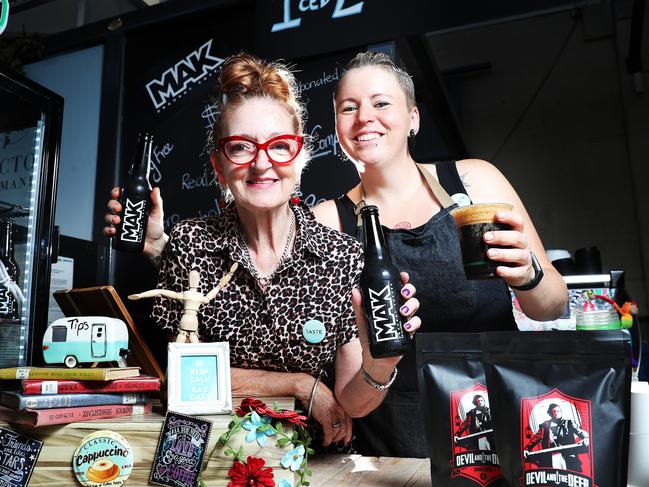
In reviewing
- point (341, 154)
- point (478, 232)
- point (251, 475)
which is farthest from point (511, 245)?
point (341, 154)

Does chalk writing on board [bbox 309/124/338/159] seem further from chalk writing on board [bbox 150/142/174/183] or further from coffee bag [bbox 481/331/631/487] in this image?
coffee bag [bbox 481/331/631/487]

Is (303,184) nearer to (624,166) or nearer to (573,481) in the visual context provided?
(573,481)

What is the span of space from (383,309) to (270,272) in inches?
18.8

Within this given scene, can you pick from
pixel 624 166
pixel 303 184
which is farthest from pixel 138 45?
pixel 624 166

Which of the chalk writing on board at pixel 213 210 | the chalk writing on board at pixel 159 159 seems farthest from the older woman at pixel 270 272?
the chalk writing on board at pixel 159 159

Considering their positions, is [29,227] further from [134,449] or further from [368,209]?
[368,209]

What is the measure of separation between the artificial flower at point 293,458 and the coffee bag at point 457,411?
22 centimetres

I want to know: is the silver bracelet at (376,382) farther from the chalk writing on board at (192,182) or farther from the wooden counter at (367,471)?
the chalk writing on board at (192,182)

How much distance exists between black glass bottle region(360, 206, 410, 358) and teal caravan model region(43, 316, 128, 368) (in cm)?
54

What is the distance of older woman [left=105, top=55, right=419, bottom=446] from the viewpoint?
131cm

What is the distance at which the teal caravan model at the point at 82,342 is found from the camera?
1145 millimetres

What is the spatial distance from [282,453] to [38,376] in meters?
0.49

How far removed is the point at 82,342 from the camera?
1146 millimetres

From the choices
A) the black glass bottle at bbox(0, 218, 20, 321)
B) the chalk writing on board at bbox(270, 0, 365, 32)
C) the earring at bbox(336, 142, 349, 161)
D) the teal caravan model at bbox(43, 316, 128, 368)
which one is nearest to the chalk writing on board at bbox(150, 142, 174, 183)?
the chalk writing on board at bbox(270, 0, 365, 32)
